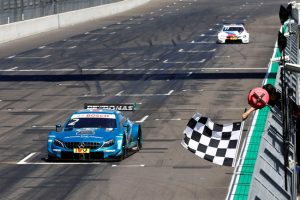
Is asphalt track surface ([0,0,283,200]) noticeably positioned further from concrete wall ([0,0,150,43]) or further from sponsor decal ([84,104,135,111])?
sponsor decal ([84,104,135,111])

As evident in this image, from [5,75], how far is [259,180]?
37.4 m

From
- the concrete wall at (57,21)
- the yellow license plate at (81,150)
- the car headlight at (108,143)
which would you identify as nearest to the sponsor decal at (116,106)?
the car headlight at (108,143)

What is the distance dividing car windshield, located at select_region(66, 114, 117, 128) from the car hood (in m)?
0.27

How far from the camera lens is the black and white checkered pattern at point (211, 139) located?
14.1 meters

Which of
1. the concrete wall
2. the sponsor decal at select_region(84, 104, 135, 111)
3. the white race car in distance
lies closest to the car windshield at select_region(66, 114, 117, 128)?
the sponsor decal at select_region(84, 104, 135, 111)

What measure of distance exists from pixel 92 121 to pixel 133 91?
16740 millimetres

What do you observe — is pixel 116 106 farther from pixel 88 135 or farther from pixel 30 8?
pixel 30 8

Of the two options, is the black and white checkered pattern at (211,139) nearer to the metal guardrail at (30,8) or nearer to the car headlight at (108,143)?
the car headlight at (108,143)

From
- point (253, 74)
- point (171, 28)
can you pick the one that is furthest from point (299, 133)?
point (171, 28)

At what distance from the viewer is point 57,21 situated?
79375mm

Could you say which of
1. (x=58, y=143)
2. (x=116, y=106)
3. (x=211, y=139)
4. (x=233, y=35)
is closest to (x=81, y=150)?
(x=58, y=143)

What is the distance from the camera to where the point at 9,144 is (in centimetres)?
2561

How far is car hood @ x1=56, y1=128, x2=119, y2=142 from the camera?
72.0 ft

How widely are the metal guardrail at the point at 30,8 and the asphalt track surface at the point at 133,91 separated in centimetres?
233
